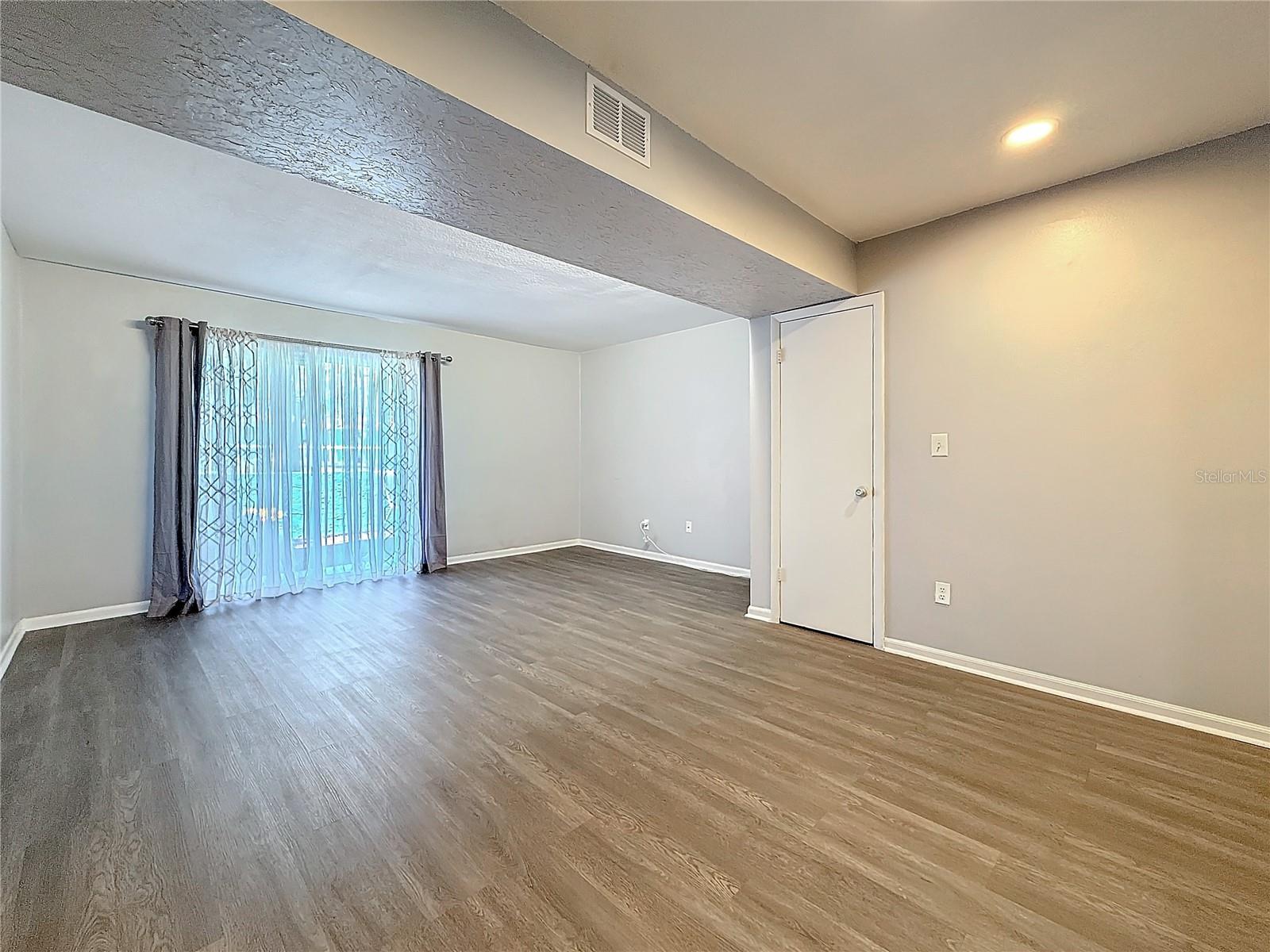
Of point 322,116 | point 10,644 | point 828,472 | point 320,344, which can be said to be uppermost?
point 320,344

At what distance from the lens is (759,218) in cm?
247

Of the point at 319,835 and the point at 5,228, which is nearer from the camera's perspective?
the point at 319,835

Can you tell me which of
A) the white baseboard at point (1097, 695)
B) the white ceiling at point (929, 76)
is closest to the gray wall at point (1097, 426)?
the white baseboard at point (1097, 695)

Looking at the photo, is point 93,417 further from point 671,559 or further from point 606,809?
point 671,559

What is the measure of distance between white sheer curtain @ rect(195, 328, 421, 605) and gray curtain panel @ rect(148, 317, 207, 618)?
3.5 inches

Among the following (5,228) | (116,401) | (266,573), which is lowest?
(266,573)

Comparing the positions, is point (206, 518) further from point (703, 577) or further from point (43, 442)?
point (703, 577)

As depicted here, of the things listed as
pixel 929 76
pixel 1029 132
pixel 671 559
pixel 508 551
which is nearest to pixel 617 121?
pixel 929 76

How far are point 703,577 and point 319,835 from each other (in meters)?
3.89

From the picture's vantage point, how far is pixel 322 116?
146 cm

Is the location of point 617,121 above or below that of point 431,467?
above

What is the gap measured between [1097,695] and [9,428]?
615 centimetres

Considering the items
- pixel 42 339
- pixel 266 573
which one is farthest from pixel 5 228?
pixel 266 573

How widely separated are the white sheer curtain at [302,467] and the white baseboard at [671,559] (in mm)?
2192
